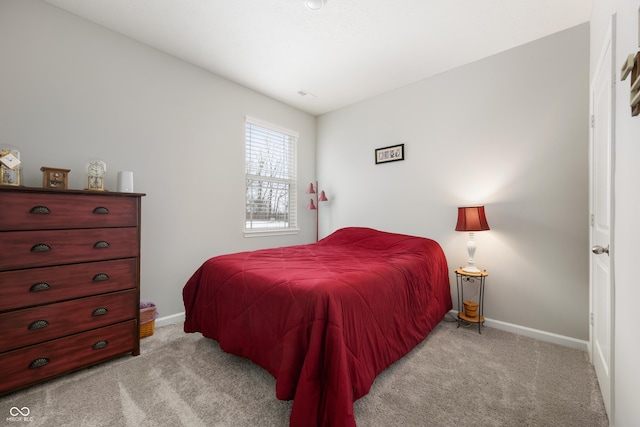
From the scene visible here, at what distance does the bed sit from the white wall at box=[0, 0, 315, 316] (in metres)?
0.84

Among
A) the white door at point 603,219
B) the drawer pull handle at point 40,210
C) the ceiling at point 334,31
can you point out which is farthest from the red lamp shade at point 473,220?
the drawer pull handle at point 40,210

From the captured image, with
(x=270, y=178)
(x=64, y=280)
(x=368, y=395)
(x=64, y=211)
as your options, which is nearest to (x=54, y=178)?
(x=64, y=211)

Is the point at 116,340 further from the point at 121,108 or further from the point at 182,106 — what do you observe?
the point at 182,106

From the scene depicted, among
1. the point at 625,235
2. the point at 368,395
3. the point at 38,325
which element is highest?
the point at 625,235

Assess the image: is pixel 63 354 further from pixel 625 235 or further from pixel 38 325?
pixel 625 235

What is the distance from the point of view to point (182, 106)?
9.18ft

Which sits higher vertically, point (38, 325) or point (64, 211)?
point (64, 211)

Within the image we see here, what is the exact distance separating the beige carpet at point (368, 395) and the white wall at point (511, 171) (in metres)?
0.55

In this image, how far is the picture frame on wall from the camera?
3303mm

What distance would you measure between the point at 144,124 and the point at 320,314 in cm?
250

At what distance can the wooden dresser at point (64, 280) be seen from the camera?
5.11 feet

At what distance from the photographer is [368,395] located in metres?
1.58

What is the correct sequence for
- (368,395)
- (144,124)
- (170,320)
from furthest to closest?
(170,320), (144,124), (368,395)

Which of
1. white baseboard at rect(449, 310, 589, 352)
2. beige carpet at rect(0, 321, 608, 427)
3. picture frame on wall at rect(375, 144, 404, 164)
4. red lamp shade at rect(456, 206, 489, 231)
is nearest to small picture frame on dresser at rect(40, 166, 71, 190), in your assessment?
beige carpet at rect(0, 321, 608, 427)
